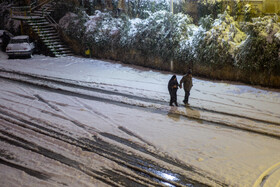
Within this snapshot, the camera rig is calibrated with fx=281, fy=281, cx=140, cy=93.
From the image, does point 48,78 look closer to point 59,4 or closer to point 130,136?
point 130,136

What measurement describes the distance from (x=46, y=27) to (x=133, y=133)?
1837 centimetres

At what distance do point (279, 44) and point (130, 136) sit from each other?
9408 mm

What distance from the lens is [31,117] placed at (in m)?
10.1

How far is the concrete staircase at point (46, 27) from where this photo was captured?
72.4 ft

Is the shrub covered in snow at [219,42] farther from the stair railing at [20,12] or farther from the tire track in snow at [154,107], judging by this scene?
the stair railing at [20,12]

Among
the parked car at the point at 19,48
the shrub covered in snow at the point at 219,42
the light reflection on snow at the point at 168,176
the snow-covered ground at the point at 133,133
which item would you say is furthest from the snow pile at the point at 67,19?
the light reflection on snow at the point at 168,176

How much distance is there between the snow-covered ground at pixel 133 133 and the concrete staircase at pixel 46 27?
7100 millimetres

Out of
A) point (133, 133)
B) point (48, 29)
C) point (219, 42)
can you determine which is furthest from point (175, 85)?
point (48, 29)

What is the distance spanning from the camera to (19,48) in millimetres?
20312

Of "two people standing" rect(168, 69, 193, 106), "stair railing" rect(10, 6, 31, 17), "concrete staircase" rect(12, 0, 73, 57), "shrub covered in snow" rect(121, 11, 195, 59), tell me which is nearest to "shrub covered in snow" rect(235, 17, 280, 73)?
"shrub covered in snow" rect(121, 11, 195, 59)

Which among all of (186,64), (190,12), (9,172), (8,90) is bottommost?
(9,172)

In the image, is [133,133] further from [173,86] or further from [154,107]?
[173,86]

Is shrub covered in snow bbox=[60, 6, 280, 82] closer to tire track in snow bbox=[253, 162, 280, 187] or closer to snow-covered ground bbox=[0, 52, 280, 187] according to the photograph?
snow-covered ground bbox=[0, 52, 280, 187]

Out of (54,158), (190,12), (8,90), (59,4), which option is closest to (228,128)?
(54,158)
